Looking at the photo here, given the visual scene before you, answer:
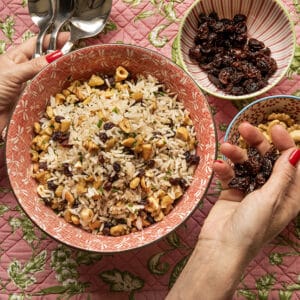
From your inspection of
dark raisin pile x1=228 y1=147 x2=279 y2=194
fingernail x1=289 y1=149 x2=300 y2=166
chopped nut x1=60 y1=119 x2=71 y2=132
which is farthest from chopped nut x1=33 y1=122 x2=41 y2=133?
fingernail x1=289 y1=149 x2=300 y2=166

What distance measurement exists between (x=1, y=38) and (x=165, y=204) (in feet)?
2.99

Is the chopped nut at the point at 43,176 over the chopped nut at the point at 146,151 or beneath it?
beneath

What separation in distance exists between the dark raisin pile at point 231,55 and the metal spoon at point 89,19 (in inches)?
13.6

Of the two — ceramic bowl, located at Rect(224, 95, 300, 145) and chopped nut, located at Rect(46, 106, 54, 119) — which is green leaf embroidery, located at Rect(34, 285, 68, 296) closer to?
chopped nut, located at Rect(46, 106, 54, 119)

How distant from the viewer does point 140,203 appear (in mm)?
1507

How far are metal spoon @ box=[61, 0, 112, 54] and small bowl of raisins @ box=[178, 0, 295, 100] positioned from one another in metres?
0.29

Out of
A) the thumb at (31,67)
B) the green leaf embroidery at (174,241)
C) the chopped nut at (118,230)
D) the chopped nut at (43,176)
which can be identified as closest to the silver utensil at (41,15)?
the thumb at (31,67)

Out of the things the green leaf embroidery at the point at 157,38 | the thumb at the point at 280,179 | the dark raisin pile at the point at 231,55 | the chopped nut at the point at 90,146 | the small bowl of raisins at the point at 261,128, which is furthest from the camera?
the green leaf embroidery at the point at 157,38

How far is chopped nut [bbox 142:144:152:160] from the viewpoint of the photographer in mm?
1456

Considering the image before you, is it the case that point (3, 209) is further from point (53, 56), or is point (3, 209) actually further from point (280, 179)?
point (280, 179)

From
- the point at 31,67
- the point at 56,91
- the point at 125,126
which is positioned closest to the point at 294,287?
the point at 125,126

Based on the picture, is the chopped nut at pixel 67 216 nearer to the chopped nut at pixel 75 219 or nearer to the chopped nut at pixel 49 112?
the chopped nut at pixel 75 219

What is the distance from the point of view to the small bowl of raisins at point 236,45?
1.66 metres

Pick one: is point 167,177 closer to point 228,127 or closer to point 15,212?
point 228,127
